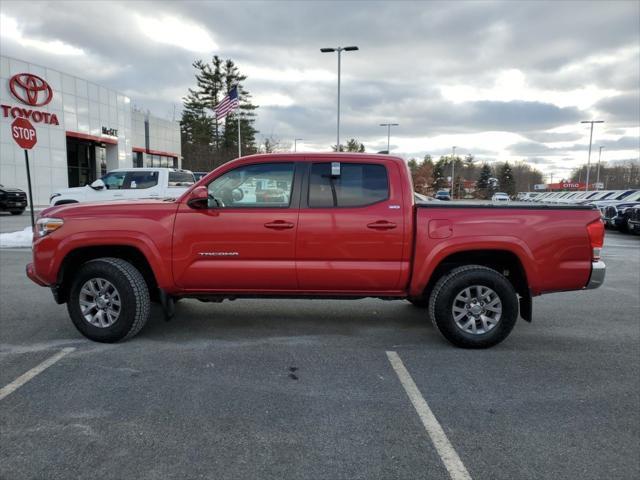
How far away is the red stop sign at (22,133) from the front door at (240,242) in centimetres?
825

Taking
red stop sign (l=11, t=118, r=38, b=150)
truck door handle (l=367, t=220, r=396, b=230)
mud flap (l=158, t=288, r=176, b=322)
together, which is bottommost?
mud flap (l=158, t=288, r=176, b=322)

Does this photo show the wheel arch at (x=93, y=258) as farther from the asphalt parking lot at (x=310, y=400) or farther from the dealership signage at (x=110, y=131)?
the dealership signage at (x=110, y=131)

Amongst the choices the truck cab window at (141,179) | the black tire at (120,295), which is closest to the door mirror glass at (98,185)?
the truck cab window at (141,179)

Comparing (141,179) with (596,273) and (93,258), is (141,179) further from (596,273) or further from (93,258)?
(596,273)

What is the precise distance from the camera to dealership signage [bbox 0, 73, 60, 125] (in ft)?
81.6

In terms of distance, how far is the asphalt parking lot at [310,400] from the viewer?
2.61 meters

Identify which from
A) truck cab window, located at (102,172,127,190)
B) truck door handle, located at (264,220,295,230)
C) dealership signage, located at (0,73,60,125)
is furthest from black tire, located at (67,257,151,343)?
dealership signage, located at (0,73,60,125)

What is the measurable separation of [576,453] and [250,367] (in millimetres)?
2514

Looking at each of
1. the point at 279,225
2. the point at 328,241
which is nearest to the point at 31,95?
the point at 279,225

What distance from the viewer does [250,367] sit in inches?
155

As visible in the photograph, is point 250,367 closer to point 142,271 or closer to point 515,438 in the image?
point 142,271

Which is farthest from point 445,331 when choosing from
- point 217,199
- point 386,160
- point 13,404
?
point 13,404

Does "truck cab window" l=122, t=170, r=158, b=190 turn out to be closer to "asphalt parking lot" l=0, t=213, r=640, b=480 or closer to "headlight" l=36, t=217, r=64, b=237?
"asphalt parking lot" l=0, t=213, r=640, b=480

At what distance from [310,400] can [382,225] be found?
5.88 feet
